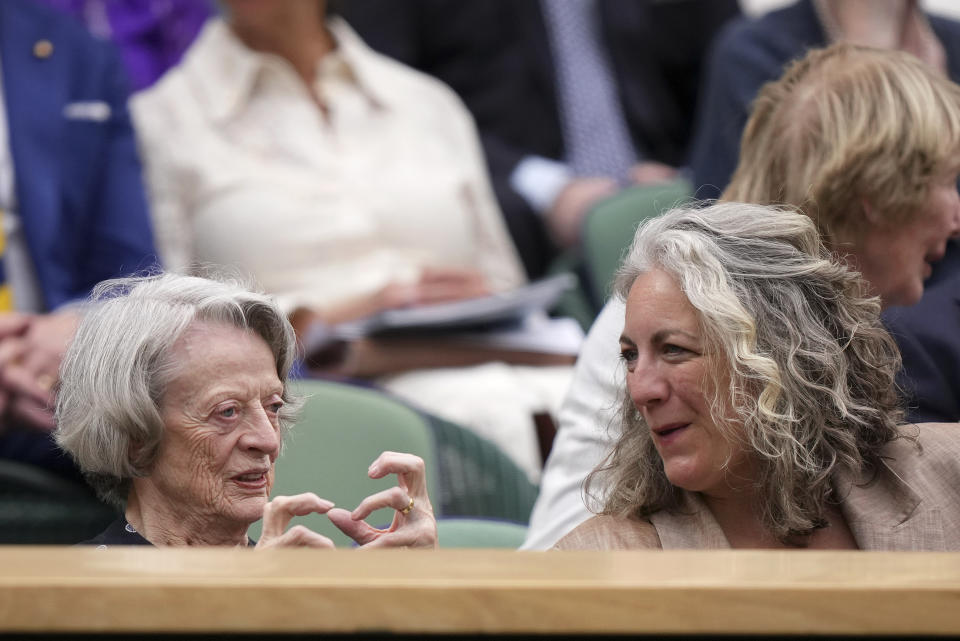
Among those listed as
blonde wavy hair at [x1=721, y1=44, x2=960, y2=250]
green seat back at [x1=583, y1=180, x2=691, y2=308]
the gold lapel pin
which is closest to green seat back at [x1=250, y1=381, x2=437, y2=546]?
blonde wavy hair at [x1=721, y1=44, x2=960, y2=250]

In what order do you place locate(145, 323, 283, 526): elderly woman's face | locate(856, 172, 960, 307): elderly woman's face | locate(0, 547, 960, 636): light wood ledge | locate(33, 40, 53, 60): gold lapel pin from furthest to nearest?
locate(33, 40, 53, 60): gold lapel pin
locate(856, 172, 960, 307): elderly woman's face
locate(145, 323, 283, 526): elderly woman's face
locate(0, 547, 960, 636): light wood ledge

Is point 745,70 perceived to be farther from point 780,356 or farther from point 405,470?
point 405,470

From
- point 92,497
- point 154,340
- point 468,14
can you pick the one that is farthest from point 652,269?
point 468,14

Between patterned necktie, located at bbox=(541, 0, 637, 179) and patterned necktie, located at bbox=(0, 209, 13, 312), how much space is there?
1.85m

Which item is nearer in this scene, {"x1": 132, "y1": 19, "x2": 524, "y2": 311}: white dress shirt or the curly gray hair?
the curly gray hair

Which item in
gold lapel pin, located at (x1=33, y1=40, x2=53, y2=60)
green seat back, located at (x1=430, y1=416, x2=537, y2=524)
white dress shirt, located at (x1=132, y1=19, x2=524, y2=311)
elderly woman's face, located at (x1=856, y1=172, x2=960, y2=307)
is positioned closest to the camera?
elderly woman's face, located at (x1=856, y1=172, x2=960, y2=307)

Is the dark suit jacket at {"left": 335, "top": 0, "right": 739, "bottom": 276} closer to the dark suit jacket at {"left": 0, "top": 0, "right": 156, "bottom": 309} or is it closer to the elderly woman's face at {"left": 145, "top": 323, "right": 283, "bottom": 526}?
the dark suit jacket at {"left": 0, "top": 0, "right": 156, "bottom": 309}

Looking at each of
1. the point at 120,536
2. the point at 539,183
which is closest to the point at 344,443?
the point at 120,536

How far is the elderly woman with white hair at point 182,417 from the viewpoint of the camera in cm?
138

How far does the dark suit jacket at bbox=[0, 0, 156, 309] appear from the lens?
2.73 metres

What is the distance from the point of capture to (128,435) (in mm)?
1393

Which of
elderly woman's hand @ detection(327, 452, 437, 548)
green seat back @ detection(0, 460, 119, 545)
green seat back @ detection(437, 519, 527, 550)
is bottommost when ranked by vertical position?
green seat back @ detection(0, 460, 119, 545)

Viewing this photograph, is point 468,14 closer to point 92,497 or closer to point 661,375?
point 92,497

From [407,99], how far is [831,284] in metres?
2.18
